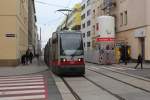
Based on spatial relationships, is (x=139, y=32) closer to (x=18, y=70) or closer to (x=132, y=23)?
(x=132, y=23)

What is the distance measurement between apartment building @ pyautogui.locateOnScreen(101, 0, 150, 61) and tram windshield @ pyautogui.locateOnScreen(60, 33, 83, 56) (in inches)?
918

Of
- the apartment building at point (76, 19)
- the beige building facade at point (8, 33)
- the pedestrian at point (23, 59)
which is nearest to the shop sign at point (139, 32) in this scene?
the pedestrian at point (23, 59)

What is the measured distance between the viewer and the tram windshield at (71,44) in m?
28.8

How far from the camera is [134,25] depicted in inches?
2249

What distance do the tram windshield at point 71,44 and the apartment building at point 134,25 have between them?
2332cm

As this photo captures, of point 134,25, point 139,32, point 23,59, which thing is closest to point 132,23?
point 134,25

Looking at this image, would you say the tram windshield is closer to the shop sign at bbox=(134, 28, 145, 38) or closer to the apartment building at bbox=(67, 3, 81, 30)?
the shop sign at bbox=(134, 28, 145, 38)

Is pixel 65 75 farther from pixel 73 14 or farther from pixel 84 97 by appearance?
pixel 73 14

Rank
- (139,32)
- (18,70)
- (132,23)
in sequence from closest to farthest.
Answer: (18,70), (139,32), (132,23)

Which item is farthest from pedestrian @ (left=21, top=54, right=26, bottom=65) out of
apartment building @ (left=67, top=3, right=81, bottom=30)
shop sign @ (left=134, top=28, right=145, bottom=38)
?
apartment building @ (left=67, top=3, right=81, bottom=30)

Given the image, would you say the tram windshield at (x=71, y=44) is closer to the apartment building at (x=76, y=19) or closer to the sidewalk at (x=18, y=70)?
the sidewalk at (x=18, y=70)

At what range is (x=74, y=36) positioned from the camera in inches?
1158

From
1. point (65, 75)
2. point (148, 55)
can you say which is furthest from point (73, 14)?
point (65, 75)

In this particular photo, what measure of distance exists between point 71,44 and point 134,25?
2932cm
